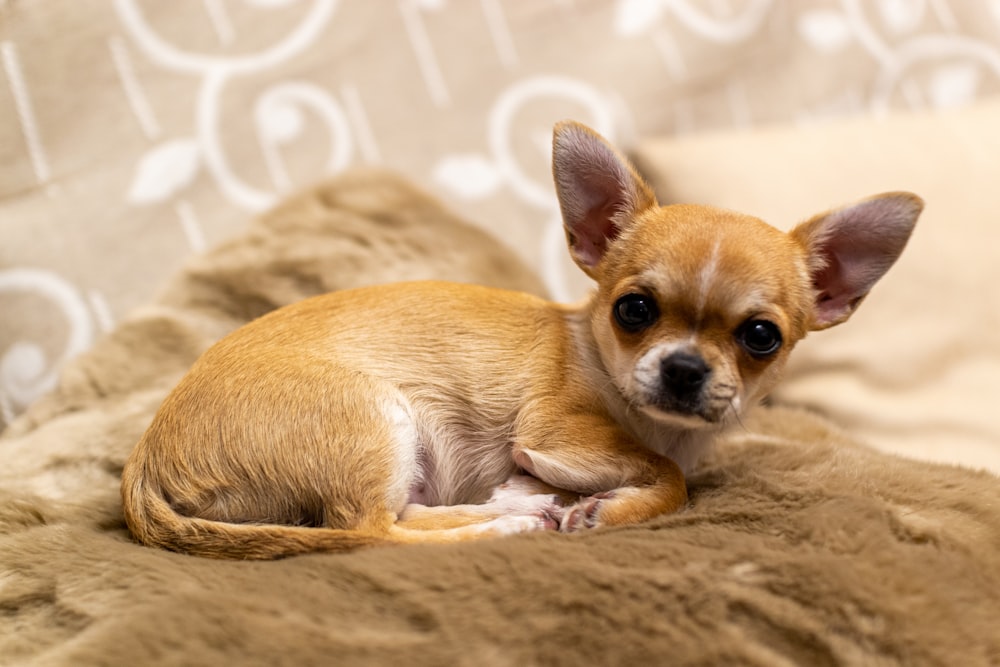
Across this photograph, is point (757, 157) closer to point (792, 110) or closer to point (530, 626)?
point (792, 110)

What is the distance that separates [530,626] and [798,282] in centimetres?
78

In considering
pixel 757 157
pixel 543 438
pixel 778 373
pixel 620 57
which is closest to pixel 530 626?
pixel 543 438

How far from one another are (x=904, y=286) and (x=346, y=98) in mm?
1682

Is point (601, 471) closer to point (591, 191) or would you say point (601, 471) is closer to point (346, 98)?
point (591, 191)

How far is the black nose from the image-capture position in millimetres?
1226

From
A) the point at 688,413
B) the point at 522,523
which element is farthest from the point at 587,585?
the point at 688,413

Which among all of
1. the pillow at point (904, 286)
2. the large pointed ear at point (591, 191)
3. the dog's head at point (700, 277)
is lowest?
the pillow at point (904, 286)

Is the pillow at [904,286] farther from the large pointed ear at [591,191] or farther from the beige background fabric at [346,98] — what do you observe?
the large pointed ear at [591,191]

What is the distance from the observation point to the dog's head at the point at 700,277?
125 centimetres

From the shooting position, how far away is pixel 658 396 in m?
1.26

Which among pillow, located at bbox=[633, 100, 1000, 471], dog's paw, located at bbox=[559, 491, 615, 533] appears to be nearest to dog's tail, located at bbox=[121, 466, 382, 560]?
dog's paw, located at bbox=[559, 491, 615, 533]

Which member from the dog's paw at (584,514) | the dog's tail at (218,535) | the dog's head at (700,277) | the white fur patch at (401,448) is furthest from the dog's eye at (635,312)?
the dog's tail at (218,535)

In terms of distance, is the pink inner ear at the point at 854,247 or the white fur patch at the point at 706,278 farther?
the pink inner ear at the point at 854,247

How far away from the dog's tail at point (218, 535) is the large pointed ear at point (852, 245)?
92 centimetres
